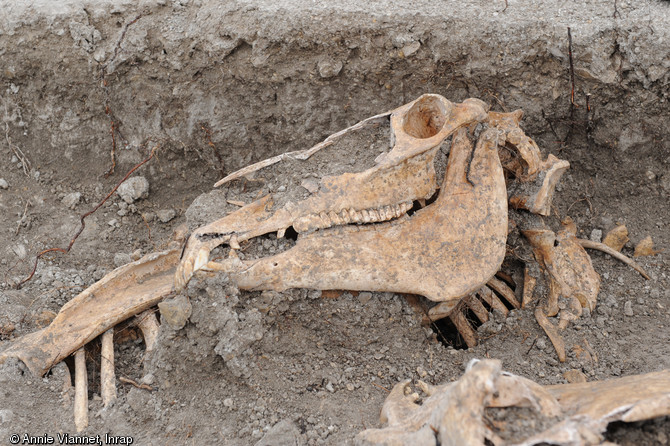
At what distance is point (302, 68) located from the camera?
167 inches

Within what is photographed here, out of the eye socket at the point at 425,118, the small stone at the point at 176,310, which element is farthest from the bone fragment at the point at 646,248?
the small stone at the point at 176,310

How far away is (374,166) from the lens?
308 cm

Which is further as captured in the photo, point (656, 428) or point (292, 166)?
point (292, 166)

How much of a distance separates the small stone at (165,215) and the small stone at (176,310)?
5.20 ft

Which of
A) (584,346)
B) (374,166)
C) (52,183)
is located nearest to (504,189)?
(374,166)

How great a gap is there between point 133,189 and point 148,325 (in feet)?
4.98

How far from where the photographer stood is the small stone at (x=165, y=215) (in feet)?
14.5

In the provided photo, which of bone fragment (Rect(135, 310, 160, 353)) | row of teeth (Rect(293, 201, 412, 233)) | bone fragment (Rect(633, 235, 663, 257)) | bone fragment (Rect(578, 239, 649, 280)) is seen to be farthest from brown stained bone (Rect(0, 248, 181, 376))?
bone fragment (Rect(633, 235, 663, 257))

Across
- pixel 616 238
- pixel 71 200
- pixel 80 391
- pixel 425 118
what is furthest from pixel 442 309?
pixel 71 200

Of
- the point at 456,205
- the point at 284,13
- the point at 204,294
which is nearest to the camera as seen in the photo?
the point at 204,294

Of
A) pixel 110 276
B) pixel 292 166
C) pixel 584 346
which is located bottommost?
pixel 584 346

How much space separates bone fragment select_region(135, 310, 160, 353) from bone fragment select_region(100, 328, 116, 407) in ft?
0.53

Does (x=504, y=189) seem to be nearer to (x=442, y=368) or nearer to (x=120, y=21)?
(x=442, y=368)

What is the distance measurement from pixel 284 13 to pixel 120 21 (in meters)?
1.24
